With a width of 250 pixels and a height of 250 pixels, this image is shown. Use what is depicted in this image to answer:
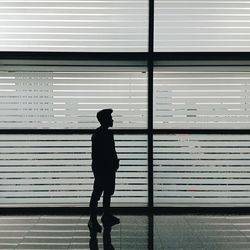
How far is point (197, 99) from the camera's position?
7406 millimetres

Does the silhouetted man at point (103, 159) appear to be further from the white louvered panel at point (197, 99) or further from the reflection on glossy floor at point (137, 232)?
the white louvered panel at point (197, 99)

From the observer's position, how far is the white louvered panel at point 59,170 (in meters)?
7.38

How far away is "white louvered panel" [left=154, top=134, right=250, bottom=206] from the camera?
741 centimetres

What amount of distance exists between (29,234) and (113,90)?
2.86m

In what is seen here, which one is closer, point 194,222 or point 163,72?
point 194,222

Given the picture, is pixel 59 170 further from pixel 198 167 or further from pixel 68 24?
pixel 68 24

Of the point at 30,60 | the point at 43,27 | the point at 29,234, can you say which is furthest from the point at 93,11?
the point at 29,234

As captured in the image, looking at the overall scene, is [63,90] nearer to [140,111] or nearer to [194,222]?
[140,111]

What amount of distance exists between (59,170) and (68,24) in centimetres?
259

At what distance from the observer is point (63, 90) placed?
24.2ft

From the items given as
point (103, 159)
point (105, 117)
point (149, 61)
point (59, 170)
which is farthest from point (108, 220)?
point (149, 61)

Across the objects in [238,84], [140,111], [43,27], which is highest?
[43,27]

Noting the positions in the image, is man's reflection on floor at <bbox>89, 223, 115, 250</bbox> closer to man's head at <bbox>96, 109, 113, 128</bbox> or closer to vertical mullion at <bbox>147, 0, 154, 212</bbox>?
vertical mullion at <bbox>147, 0, 154, 212</bbox>

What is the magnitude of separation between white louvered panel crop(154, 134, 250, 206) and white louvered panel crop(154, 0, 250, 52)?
160cm
